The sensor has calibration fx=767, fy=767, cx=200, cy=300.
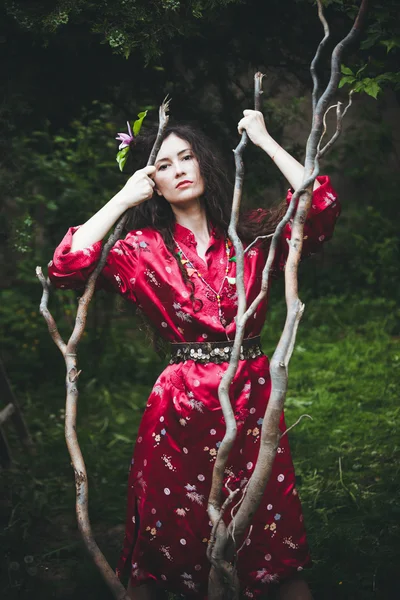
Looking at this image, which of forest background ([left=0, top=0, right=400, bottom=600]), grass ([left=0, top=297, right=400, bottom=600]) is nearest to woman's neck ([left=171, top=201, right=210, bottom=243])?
forest background ([left=0, top=0, right=400, bottom=600])

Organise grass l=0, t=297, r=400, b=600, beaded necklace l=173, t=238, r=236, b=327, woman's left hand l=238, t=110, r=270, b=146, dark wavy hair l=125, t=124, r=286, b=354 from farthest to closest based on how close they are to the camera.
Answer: grass l=0, t=297, r=400, b=600, dark wavy hair l=125, t=124, r=286, b=354, beaded necklace l=173, t=238, r=236, b=327, woman's left hand l=238, t=110, r=270, b=146

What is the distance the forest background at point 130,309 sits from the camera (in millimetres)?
2545

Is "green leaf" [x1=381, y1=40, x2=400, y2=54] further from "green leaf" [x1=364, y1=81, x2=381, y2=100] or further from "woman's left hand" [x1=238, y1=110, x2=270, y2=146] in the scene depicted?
"woman's left hand" [x1=238, y1=110, x2=270, y2=146]

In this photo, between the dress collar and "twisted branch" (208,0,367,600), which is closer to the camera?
"twisted branch" (208,0,367,600)

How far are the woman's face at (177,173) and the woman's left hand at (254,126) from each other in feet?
1.16

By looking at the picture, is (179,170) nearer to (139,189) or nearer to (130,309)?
(139,189)

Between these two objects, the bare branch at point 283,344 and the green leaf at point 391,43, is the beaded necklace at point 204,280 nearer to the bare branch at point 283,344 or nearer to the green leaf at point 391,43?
the bare branch at point 283,344

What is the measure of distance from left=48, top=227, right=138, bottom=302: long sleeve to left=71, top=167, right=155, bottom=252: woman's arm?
0.08 feet

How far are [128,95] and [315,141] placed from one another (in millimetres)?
1514

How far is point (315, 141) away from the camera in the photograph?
1.73 metres

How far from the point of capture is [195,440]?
236cm

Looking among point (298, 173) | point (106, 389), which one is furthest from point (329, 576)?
point (106, 389)

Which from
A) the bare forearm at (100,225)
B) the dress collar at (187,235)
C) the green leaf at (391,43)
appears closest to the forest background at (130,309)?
the green leaf at (391,43)

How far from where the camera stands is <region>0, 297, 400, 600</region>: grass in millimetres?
2936
